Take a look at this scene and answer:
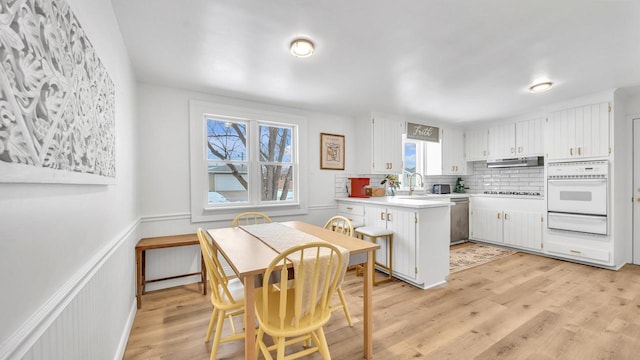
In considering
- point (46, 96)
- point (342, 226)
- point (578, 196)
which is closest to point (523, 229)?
point (578, 196)

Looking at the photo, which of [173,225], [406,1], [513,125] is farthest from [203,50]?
[513,125]

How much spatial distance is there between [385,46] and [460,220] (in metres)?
4.02

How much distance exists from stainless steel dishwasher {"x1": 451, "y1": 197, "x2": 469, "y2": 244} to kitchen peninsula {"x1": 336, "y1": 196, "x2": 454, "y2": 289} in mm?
1988

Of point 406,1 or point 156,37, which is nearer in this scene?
point 406,1

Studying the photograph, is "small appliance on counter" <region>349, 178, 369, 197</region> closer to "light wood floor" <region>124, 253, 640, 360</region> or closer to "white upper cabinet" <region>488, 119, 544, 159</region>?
"light wood floor" <region>124, 253, 640, 360</region>

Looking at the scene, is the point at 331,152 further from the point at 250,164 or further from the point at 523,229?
the point at 523,229

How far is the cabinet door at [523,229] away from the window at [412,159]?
1639 mm

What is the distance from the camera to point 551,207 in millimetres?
3924

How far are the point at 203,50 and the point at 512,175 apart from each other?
5.55 meters

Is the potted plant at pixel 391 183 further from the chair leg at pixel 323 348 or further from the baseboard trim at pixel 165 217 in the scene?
the chair leg at pixel 323 348

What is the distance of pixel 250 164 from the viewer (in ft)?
11.7

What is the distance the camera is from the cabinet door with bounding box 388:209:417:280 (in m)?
2.97

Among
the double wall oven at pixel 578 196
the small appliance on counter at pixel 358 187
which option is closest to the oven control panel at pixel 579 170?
the double wall oven at pixel 578 196

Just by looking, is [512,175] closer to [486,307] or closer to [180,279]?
[486,307]
